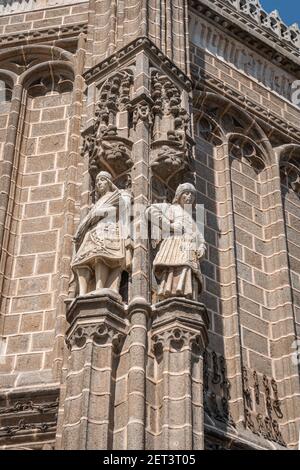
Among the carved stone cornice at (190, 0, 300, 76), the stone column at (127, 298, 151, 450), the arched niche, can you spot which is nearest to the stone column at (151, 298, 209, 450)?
the stone column at (127, 298, 151, 450)

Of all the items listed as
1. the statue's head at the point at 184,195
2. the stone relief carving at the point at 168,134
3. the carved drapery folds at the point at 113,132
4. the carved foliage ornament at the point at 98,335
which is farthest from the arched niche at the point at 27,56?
the carved foliage ornament at the point at 98,335

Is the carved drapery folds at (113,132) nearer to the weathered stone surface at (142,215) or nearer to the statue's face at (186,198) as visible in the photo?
the weathered stone surface at (142,215)

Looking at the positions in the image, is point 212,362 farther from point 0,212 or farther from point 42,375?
point 0,212

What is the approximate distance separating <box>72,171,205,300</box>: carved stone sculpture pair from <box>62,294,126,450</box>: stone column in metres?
0.39

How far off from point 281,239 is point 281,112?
3.56 meters

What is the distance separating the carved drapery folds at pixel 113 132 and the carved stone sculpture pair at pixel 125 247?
26.0 inches

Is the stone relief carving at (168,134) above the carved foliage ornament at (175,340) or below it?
above

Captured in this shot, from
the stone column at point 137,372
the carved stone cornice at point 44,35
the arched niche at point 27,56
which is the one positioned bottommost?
the stone column at point 137,372

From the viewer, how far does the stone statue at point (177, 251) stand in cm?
1445

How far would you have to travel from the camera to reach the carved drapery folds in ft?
53.7

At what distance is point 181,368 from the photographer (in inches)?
530

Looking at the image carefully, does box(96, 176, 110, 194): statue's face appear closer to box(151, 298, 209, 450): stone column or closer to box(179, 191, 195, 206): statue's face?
box(179, 191, 195, 206): statue's face

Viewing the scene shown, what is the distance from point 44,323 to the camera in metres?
16.2

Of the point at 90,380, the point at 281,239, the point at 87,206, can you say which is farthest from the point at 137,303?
the point at 281,239
